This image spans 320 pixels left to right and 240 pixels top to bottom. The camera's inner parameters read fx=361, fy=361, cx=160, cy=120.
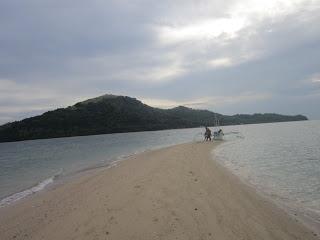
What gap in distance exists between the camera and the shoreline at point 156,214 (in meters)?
8.98

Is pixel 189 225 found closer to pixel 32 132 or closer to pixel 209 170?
pixel 209 170

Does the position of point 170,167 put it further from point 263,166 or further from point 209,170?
point 263,166

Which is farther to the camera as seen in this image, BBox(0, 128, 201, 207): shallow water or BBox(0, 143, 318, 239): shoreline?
BBox(0, 128, 201, 207): shallow water

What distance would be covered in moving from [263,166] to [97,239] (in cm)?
1515

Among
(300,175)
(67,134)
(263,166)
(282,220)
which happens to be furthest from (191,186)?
(67,134)

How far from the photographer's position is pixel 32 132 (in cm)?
19412

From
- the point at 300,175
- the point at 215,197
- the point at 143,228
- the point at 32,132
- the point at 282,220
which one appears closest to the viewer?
the point at 143,228

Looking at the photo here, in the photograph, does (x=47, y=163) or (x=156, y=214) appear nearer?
(x=156, y=214)

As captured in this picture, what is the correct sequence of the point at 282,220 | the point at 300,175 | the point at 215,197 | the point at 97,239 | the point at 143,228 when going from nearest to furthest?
the point at 97,239
the point at 143,228
the point at 282,220
the point at 215,197
the point at 300,175

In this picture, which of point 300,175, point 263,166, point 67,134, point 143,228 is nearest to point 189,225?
point 143,228

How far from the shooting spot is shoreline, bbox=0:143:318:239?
29.5 ft

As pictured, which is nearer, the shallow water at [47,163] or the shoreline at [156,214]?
the shoreline at [156,214]

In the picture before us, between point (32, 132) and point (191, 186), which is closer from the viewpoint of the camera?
point (191, 186)

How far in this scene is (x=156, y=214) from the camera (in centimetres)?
1045
